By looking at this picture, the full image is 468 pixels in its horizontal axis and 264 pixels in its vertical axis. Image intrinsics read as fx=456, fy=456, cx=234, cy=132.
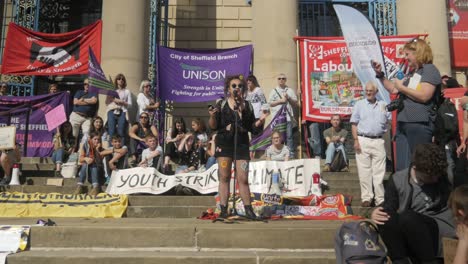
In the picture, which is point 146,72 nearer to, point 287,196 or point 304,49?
point 304,49

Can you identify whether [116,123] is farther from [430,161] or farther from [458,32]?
[458,32]

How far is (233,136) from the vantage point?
5.57 meters

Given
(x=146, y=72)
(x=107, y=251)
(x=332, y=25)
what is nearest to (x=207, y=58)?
(x=146, y=72)

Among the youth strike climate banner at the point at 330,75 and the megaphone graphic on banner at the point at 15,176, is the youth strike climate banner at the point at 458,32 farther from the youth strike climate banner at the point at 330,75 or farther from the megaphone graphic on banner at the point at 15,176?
the megaphone graphic on banner at the point at 15,176

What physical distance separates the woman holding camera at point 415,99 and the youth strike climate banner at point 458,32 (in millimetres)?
10365

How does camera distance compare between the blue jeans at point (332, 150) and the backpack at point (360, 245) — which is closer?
the backpack at point (360, 245)

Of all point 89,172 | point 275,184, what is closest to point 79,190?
point 89,172

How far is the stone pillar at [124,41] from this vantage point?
37.3ft

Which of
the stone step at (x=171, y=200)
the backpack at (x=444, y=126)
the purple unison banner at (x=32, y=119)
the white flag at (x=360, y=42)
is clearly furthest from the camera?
the purple unison banner at (x=32, y=119)

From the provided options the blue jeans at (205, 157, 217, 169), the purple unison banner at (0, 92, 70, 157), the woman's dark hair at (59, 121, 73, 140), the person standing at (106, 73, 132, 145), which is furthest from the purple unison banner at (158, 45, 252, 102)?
the blue jeans at (205, 157, 217, 169)

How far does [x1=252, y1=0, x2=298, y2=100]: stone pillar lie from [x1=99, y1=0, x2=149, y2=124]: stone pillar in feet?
9.84

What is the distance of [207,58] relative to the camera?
11555 millimetres

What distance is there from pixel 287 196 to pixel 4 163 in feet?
17.5

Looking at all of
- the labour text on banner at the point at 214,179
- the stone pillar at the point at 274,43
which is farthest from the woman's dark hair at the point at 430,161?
the stone pillar at the point at 274,43
